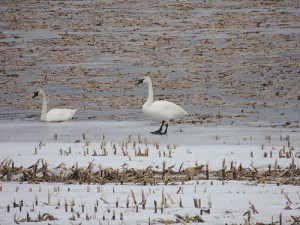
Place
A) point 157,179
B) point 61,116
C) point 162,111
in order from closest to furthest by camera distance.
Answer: point 157,179 < point 162,111 < point 61,116

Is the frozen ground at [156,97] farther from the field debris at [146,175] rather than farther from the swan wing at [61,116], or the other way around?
the swan wing at [61,116]

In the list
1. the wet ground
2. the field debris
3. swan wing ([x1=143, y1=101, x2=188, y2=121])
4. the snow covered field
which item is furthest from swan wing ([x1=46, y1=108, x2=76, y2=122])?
the field debris

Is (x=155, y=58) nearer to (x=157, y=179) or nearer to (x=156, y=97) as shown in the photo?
(x=156, y=97)

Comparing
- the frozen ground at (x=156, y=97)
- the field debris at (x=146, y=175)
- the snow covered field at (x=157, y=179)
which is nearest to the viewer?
the snow covered field at (x=157, y=179)

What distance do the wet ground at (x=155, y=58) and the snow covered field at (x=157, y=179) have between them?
2.51 metres

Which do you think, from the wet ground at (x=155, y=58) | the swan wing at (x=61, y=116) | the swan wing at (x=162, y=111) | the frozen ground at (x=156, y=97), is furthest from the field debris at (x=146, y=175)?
the swan wing at (x=61, y=116)

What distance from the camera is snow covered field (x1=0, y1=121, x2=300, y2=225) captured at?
884cm

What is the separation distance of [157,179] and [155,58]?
19.2 m

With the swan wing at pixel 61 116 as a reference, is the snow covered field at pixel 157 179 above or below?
below

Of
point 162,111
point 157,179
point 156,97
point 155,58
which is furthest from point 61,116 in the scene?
point 155,58

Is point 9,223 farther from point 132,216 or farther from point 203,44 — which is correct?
point 203,44

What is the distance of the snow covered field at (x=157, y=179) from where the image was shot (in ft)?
29.0

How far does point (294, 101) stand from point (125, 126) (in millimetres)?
5237

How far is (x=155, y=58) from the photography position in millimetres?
30250
